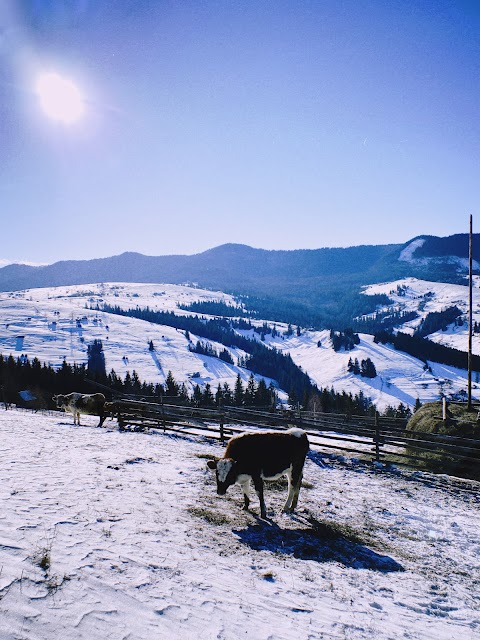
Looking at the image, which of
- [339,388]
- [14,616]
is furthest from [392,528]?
[339,388]

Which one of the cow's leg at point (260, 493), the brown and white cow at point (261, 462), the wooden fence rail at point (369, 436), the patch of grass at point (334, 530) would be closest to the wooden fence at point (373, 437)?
the wooden fence rail at point (369, 436)

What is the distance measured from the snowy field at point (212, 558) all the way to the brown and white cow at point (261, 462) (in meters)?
0.70

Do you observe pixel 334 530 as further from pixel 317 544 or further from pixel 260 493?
pixel 260 493

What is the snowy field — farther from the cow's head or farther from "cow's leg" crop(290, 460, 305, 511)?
the cow's head

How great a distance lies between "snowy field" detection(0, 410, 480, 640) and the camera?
4766 millimetres

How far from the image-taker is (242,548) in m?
7.60

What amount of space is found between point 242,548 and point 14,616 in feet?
15.2

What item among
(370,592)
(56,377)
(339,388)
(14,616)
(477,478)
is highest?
(14,616)

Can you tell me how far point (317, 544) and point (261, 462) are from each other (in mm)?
2315

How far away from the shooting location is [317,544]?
8.34 m

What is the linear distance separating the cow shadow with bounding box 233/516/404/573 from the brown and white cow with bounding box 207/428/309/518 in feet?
2.99

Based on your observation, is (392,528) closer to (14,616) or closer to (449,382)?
(14,616)

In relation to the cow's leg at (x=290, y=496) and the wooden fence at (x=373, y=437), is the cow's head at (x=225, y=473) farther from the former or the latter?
the wooden fence at (x=373, y=437)

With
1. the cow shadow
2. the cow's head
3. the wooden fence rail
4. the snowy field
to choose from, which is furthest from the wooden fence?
the cow's head
